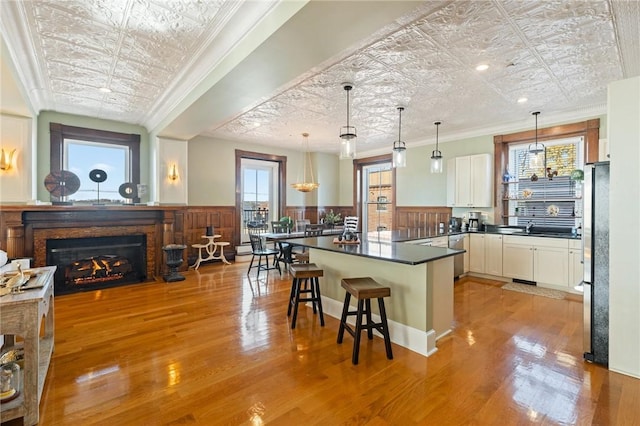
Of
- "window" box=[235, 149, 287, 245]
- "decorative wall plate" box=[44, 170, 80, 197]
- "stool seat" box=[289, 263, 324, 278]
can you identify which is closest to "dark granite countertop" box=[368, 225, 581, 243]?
"stool seat" box=[289, 263, 324, 278]

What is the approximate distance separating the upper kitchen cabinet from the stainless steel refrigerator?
3135 mm

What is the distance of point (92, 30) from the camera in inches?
106

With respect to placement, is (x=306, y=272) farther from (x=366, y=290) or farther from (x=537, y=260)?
(x=537, y=260)

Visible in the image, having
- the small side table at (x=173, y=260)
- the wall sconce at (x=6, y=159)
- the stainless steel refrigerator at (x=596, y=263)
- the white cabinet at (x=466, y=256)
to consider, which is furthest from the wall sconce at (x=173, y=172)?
the stainless steel refrigerator at (x=596, y=263)

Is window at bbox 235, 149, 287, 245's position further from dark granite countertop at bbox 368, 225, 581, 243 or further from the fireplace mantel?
dark granite countertop at bbox 368, 225, 581, 243

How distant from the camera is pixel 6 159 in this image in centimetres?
403

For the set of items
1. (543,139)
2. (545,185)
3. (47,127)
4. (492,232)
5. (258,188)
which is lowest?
(492,232)

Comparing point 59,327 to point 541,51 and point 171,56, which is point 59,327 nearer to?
point 171,56

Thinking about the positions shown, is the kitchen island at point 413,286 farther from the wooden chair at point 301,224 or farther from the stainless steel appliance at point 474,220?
the wooden chair at point 301,224

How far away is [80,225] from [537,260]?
7.31 meters

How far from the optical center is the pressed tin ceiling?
241 centimetres

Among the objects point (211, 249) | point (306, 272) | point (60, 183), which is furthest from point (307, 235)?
point (60, 183)

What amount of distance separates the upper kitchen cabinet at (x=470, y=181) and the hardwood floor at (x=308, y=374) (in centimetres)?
248

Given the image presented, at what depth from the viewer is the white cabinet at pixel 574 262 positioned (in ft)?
14.2
